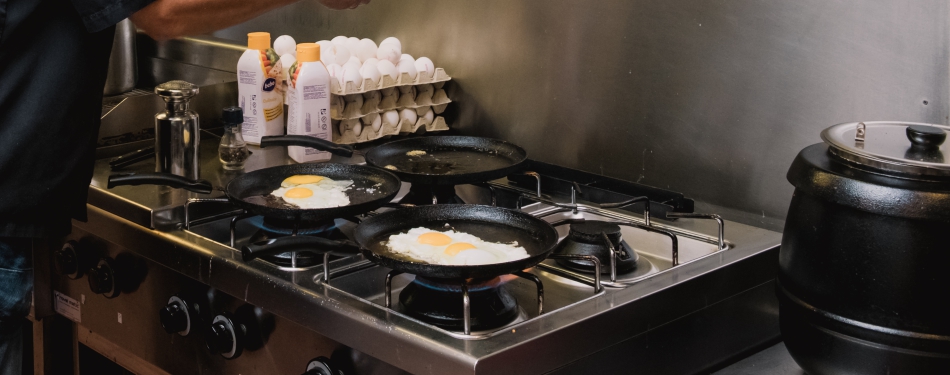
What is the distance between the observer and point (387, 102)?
212cm

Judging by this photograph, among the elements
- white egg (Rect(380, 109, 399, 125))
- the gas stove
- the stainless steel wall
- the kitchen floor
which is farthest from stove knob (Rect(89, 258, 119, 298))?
the kitchen floor

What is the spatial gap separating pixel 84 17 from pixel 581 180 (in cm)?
102

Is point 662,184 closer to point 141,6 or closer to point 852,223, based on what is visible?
point 852,223

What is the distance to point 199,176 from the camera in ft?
6.26

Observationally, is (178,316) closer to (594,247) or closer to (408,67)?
(594,247)

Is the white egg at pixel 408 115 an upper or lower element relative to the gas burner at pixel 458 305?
upper

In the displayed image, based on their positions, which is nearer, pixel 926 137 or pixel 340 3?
pixel 926 137

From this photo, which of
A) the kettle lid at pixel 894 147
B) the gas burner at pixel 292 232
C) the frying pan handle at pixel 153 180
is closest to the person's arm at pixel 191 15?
the frying pan handle at pixel 153 180

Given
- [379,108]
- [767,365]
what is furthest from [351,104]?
[767,365]

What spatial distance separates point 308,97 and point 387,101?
0.76 feet

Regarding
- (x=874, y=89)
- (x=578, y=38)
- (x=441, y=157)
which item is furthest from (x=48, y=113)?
(x=874, y=89)

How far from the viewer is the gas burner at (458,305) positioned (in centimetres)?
124

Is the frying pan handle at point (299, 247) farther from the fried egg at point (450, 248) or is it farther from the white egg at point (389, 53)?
the white egg at point (389, 53)

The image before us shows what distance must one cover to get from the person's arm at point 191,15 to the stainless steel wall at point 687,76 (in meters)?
0.73
